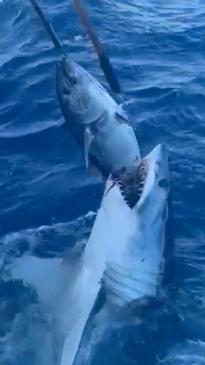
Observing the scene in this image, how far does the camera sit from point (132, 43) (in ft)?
38.0

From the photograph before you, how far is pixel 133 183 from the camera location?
20.6ft

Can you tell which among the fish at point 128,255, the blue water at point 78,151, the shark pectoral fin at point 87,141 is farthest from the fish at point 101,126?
the blue water at point 78,151

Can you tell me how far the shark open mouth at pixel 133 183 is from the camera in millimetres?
6188

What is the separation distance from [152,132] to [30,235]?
2451mm

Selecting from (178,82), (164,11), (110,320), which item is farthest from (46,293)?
(164,11)

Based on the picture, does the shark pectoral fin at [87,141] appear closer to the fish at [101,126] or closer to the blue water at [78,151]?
the fish at [101,126]

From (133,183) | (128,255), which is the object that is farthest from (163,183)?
(128,255)

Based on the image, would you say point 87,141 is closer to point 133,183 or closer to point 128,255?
point 133,183

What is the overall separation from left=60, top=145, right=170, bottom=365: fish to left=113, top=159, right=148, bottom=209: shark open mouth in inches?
1.4

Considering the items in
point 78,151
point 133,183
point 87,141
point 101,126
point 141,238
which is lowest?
point 78,151

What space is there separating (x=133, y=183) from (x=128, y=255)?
634 millimetres

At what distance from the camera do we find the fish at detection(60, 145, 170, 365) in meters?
6.14

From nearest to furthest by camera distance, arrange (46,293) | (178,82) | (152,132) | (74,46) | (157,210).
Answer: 1. (157,210)
2. (46,293)
3. (152,132)
4. (178,82)
5. (74,46)

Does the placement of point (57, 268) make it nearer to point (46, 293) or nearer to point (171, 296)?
point (46, 293)
